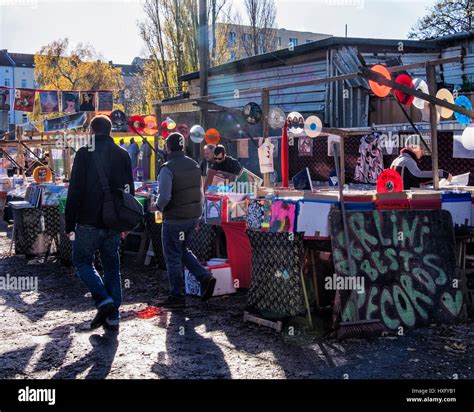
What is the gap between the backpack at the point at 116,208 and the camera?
5656 millimetres

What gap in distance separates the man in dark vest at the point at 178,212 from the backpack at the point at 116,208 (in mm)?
748

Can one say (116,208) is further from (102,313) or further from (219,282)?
(219,282)

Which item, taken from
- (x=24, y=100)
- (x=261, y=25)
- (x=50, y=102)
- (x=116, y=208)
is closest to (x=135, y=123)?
(x=116, y=208)

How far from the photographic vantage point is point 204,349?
17.3ft

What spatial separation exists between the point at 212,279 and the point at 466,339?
2.75 meters

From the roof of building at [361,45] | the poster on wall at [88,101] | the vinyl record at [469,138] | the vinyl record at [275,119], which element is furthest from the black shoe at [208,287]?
the poster on wall at [88,101]

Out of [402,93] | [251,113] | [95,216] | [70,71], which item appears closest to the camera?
[95,216]

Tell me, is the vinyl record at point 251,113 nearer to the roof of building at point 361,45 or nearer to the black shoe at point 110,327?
the black shoe at point 110,327

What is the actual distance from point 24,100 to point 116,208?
19316 mm

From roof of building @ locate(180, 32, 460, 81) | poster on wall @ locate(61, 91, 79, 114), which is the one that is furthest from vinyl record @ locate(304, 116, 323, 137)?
poster on wall @ locate(61, 91, 79, 114)

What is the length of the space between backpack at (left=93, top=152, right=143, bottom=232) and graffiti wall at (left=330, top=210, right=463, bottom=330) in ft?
6.45

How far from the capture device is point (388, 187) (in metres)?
6.11
